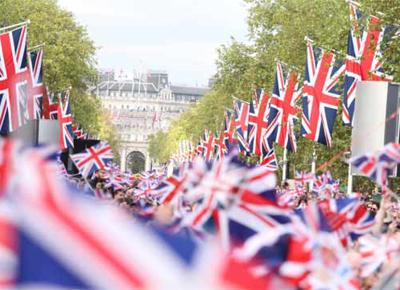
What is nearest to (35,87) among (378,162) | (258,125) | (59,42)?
(258,125)

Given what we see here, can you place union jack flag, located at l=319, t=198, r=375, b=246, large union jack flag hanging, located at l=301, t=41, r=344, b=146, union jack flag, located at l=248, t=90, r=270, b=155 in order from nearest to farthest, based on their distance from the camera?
1. union jack flag, located at l=319, t=198, r=375, b=246
2. large union jack flag hanging, located at l=301, t=41, r=344, b=146
3. union jack flag, located at l=248, t=90, r=270, b=155

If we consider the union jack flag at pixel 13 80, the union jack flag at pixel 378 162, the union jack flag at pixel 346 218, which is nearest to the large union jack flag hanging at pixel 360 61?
the union jack flag at pixel 13 80

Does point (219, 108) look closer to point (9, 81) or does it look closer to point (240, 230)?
point (9, 81)

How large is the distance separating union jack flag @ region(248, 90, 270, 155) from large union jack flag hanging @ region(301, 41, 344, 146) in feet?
40.4

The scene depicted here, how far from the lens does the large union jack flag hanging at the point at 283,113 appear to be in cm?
4344

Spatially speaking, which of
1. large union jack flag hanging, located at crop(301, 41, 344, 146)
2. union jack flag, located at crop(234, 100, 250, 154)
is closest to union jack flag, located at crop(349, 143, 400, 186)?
large union jack flag hanging, located at crop(301, 41, 344, 146)

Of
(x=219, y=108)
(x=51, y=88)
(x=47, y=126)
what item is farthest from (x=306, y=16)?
(x=219, y=108)

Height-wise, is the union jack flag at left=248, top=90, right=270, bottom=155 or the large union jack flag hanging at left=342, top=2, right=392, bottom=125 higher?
the large union jack flag hanging at left=342, top=2, right=392, bottom=125

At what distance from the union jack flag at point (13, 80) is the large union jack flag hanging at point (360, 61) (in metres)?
7.46

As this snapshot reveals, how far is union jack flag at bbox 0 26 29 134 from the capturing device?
98.8 feet

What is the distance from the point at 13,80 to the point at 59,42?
39.6m

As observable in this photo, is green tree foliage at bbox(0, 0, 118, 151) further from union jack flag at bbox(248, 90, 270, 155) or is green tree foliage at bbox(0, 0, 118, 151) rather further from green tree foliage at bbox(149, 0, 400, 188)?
union jack flag at bbox(248, 90, 270, 155)

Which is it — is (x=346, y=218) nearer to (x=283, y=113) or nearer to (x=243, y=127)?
(x=283, y=113)

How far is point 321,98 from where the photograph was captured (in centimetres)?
3331
